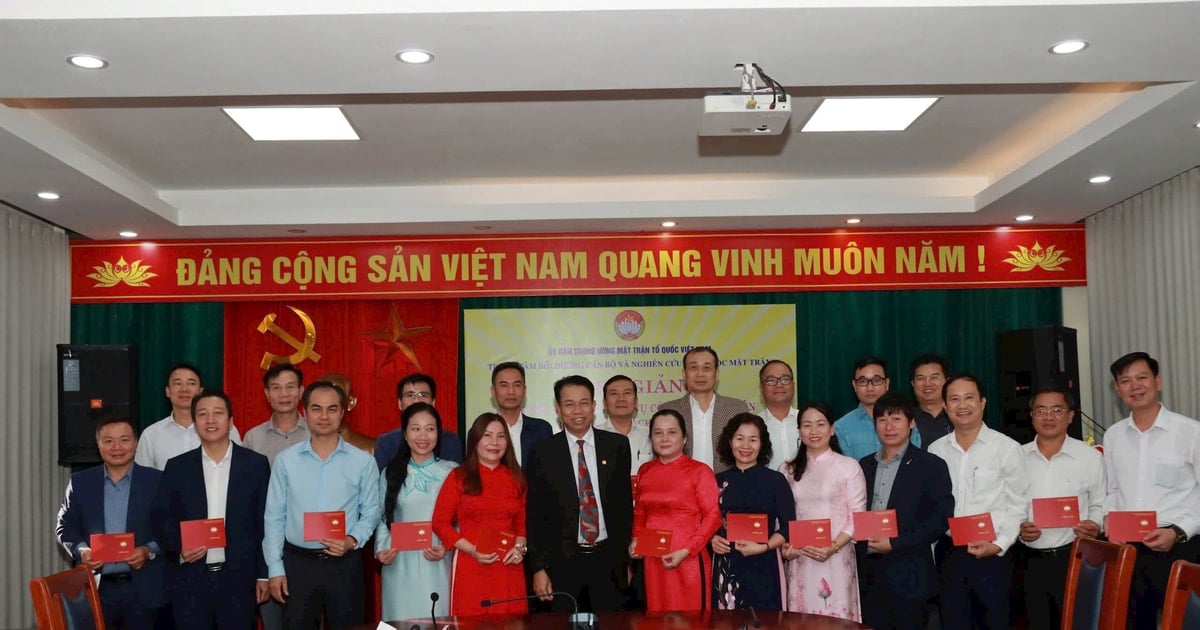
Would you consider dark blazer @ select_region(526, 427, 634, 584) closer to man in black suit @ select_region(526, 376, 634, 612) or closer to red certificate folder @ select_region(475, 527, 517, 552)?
man in black suit @ select_region(526, 376, 634, 612)

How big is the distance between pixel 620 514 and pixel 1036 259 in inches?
158

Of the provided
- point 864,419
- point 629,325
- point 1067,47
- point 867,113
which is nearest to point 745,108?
point 1067,47

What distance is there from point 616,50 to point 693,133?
6.65 ft

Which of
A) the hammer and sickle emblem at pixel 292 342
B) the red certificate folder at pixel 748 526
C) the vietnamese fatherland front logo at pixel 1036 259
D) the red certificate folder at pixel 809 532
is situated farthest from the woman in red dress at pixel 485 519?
the vietnamese fatherland front logo at pixel 1036 259

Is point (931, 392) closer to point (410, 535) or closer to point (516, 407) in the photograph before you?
point (516, 407)

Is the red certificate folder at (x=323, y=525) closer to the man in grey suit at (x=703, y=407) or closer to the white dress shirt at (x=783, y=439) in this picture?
the man in grey suit at (x=703, y=407)

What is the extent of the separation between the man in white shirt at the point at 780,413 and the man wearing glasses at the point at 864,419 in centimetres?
27

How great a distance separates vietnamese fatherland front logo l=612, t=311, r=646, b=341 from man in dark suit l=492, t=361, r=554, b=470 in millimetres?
1582

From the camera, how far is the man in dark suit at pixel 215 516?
4.36 m

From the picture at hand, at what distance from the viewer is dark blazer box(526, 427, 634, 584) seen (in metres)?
4.43

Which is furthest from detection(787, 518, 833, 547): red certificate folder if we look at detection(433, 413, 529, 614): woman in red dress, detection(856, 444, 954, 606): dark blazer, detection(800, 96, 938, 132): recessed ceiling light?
detection(800, 96, 938, 132): recessed ceiling light

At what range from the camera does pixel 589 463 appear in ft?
15.0

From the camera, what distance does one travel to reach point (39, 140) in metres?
4.66

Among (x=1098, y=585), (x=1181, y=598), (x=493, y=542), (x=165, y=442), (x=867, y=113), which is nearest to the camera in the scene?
(x=1181, y=598)
